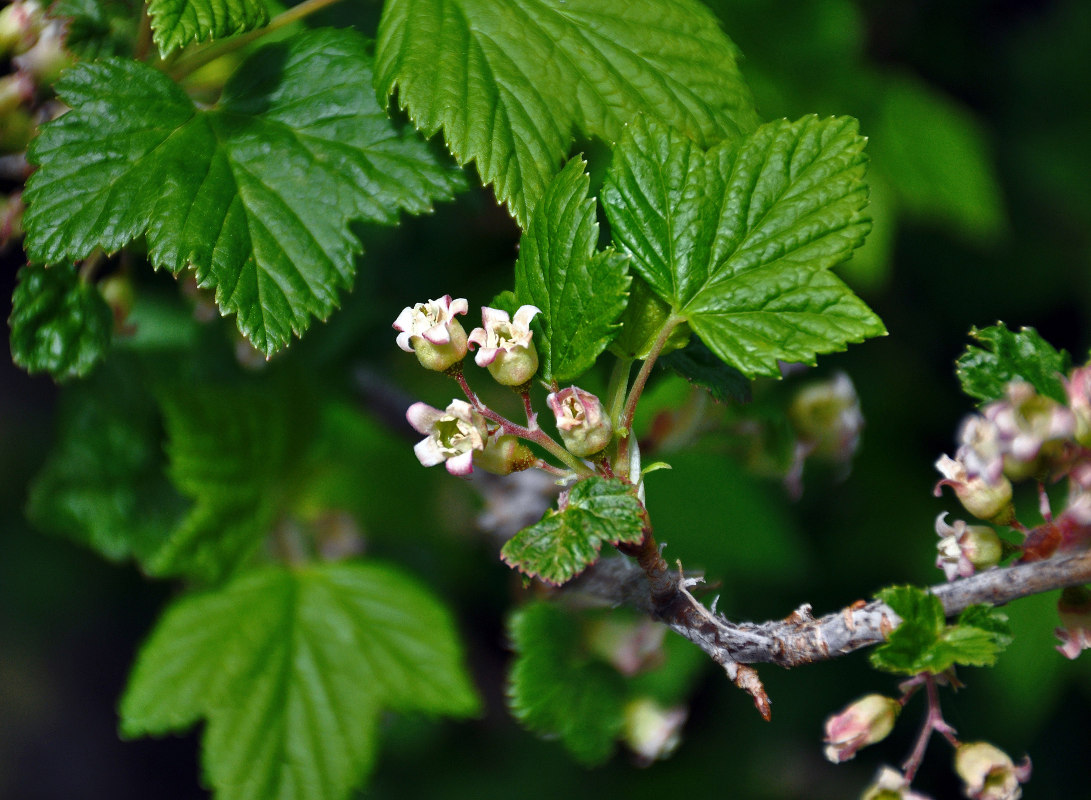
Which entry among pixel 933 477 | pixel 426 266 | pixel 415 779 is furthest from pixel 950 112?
pixel 415 779

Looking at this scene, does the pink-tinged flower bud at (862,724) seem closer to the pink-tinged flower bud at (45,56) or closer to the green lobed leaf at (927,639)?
the green lobed leaf at (927,639)

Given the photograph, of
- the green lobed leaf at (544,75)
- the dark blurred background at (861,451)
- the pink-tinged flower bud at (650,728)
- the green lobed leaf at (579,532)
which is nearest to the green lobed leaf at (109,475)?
the dark blurred background at (861,451)

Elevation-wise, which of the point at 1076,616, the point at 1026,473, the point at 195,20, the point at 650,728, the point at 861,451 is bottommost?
the point at 861,451

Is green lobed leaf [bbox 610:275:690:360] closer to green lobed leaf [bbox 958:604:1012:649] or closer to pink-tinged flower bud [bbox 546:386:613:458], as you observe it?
pink-tinged flower bud [bbox 546:386:613:458]

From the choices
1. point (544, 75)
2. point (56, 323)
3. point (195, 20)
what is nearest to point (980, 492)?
point (544, 75)

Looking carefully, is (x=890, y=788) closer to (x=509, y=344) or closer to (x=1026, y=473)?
(x=1026, y=473)

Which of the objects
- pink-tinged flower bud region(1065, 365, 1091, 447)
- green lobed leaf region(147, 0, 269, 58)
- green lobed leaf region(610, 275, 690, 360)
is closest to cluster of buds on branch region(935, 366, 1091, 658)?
pink-tinged flower bud region(1065, 365, 1091, 447)
